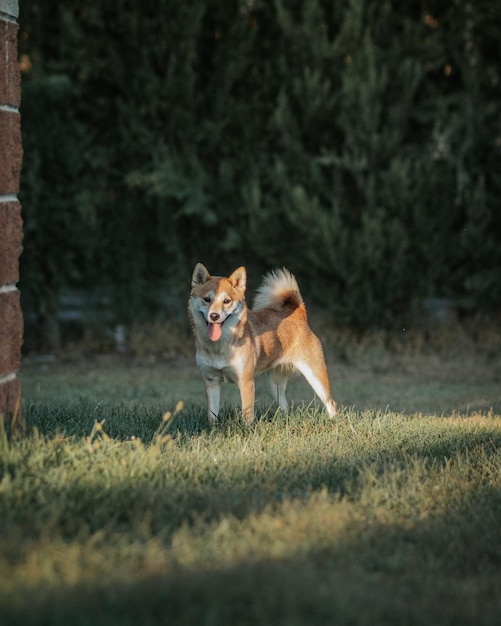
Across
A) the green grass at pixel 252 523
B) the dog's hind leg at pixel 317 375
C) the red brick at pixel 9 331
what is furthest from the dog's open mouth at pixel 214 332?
the red brick at pixel 9 331

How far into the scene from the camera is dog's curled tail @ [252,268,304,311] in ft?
24.5

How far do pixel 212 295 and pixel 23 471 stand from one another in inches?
98.3

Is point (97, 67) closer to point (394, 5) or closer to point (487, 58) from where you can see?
point (394, 5)

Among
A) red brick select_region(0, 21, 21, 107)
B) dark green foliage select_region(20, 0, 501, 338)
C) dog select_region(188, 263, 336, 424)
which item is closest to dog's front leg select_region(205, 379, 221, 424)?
dog select_region(188, 263, 336, 424)

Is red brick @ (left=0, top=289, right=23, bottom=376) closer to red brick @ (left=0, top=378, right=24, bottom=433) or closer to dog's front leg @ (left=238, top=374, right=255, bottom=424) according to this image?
red brick @ (left=0, top=378, right=24, bottom=433)

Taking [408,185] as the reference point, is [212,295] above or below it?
below

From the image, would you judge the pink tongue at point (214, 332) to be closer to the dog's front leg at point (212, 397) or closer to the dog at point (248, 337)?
the dog at point (248, 337)

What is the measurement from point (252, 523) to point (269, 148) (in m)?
8.64

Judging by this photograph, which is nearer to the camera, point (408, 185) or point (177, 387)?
point (177, 387)

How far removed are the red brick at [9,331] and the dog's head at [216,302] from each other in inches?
64.9

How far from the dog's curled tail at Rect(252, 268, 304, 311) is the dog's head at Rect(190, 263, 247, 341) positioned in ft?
2.81

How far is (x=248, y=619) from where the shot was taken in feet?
10.1

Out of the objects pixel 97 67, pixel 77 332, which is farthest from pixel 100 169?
pixel 77 332

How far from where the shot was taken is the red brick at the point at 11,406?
Answer: 15.8 ft
